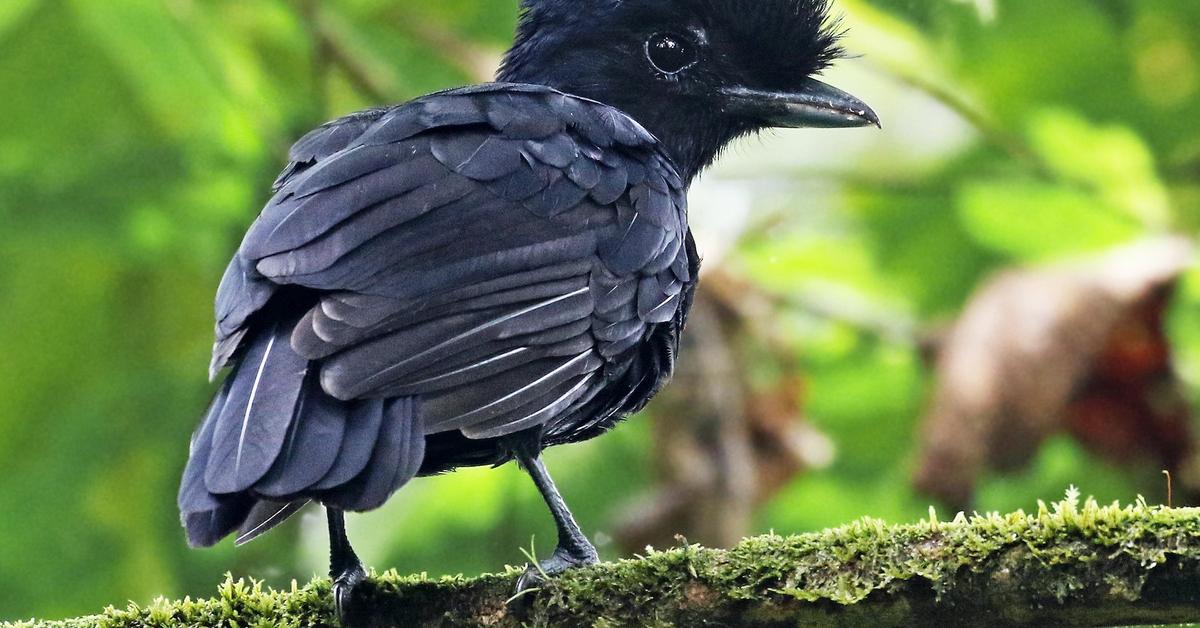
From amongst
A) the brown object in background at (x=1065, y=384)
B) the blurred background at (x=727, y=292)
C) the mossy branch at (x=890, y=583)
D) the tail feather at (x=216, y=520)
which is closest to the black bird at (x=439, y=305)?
the tail feather at (x=216, y=520)

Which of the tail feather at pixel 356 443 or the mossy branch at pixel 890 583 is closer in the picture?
the mossy branch at pixel 890 583

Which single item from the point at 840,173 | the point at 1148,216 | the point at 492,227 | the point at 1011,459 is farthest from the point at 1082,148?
the point at 492,227

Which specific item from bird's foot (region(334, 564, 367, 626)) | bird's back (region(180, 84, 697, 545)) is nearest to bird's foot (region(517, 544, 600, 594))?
bird's back (region(180, 84, 697, 545))

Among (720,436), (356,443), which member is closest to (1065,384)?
(720,436)

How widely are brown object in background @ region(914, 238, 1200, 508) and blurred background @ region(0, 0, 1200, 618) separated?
1cm

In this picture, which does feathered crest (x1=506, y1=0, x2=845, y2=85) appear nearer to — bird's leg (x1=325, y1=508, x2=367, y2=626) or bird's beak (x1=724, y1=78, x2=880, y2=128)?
bird's beak (x1=724, y1=78, x2=880, y2=128)

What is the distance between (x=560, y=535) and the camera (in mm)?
3604

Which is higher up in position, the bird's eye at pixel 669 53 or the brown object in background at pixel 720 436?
the bird's eye at pixel 669 53

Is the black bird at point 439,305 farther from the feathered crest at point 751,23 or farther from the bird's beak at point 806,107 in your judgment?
the feathered crest at point 751,23

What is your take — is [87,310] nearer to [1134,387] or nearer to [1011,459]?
[1011,459]

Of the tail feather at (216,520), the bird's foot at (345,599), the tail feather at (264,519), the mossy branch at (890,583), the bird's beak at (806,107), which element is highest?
the bird's beak at (806,107)

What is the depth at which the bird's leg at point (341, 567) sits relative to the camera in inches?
129

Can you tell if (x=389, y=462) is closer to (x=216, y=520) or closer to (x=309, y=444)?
(x=309, y=444)

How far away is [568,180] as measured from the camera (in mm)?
3854
